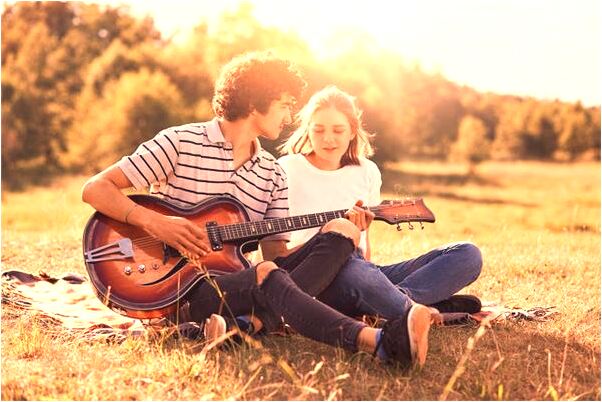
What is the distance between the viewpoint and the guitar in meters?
4.09

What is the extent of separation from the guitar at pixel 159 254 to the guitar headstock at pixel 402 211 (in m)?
0.42

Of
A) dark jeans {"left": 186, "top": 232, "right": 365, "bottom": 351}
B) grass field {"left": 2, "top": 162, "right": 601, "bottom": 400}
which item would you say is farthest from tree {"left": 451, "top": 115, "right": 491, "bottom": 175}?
dark jeans {"left": 186, "top": 232, "right": 365, "bottom": 351}

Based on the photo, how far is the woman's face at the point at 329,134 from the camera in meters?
5.04

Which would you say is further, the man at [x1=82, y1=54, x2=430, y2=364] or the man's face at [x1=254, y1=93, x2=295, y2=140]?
the man's face at [x1=254, y1=93, x2=295, y2=140]

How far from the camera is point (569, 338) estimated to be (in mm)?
4441

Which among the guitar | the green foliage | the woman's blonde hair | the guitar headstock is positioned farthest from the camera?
the green foliage

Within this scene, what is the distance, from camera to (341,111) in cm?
513

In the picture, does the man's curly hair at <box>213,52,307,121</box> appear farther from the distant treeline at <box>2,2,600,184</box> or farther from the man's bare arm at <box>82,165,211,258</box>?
the distant treeline at <box>2,2,600,184</box>

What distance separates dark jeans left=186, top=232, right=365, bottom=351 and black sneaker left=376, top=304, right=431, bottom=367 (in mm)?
150

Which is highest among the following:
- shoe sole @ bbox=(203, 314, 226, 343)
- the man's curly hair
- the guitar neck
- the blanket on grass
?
the man's curly hair

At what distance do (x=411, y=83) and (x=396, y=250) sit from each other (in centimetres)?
4413

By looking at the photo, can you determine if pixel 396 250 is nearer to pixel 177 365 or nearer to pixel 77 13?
pixel 177 365

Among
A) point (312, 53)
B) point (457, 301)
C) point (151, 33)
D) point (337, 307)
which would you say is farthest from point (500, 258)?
point (151, 33)

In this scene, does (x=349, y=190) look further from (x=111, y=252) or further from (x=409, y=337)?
(x=409, y=337)
